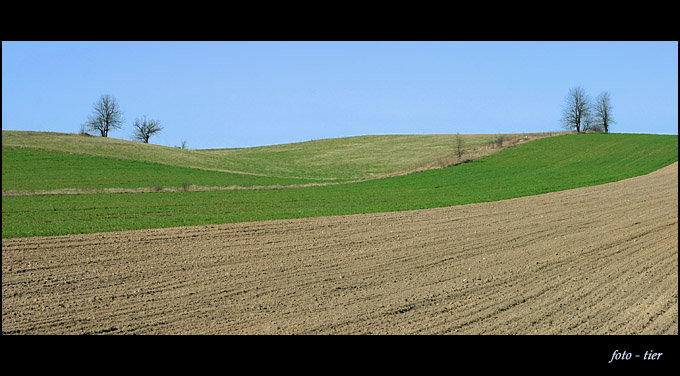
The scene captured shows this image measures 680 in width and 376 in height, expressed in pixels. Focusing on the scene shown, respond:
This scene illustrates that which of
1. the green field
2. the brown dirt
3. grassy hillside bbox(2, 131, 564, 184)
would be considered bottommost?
the brown dirt

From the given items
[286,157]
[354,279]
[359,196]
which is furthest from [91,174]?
[354,279]

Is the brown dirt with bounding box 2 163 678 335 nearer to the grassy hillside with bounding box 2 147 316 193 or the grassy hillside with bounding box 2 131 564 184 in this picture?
the grassy hillside with bounding box 2 147 316 193

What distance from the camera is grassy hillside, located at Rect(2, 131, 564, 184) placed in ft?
161

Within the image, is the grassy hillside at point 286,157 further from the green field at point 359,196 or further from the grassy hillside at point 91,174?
the green field at point 359,196

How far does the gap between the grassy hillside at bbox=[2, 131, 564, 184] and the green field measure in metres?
7.45

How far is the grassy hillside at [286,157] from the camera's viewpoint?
1930 inches

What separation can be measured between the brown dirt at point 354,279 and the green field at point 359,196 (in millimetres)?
3808

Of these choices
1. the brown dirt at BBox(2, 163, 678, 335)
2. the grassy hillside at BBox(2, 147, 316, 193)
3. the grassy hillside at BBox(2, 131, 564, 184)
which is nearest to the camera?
the brown dirt at BBox(2, 163, 678, 335)

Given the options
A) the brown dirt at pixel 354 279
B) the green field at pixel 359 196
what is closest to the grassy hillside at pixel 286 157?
the green field at pixel 359 196

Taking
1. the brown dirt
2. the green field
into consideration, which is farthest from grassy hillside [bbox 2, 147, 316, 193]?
the brown dirt
